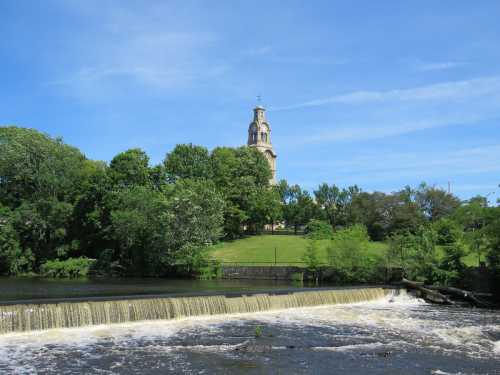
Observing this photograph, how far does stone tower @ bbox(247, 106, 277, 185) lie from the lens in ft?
419

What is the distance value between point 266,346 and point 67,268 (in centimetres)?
4357

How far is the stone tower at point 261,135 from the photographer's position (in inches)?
5025

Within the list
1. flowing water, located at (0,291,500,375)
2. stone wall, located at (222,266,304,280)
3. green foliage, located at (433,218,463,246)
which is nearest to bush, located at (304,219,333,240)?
stone wall, located at (222,266,304,280)

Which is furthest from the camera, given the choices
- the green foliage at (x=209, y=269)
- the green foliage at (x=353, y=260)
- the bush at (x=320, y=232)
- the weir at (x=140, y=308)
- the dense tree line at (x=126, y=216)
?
the bush at (x=320, y=232)

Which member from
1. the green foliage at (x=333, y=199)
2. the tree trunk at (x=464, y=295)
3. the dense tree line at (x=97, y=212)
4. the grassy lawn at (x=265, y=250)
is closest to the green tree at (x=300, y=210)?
the green foliage at (x=333, y=199)

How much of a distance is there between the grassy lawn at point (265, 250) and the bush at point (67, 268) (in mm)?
15106

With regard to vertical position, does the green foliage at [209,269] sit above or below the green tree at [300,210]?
below

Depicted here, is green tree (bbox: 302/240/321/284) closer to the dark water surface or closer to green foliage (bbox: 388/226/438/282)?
the dark water surface

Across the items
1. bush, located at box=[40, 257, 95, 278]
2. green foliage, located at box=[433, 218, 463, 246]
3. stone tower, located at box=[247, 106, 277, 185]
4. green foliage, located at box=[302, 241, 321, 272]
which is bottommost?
bush, located at box=[40, 257, 95, 278]

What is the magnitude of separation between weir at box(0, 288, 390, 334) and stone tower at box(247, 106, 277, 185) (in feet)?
303

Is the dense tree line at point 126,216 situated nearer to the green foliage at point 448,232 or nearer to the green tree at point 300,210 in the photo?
the green foliage at point 448,232

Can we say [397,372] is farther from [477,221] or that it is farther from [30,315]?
[477,221]

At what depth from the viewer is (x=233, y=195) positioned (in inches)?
3342

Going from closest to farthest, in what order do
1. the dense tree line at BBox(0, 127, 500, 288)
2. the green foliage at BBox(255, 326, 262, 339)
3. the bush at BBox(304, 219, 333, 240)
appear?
the green foliage at BBox(255, 326, 262, 339) < the dense tree line at BBox(0, 127, 500, 288) < the bush at BBox(304, 219, 333, 240)
